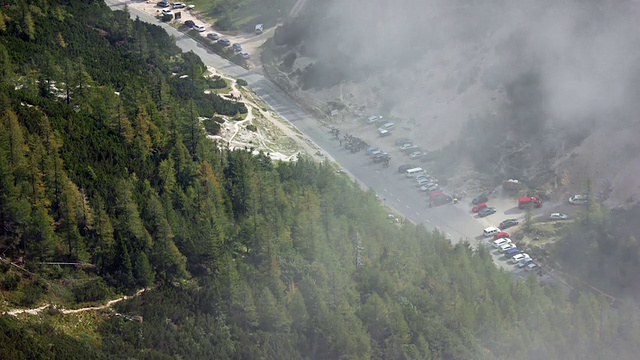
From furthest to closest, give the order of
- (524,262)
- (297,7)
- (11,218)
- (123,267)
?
(297,7)
(524,262)
(123,267)
(11,218)

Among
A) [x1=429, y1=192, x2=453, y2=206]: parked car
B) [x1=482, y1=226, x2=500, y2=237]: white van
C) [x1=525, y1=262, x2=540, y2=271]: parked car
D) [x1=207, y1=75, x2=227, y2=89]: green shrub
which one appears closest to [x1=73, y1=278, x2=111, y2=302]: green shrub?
[x1=525, y1=262, x2=540, y2=271]: parked car

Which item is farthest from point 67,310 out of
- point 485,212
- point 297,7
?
point 297,7

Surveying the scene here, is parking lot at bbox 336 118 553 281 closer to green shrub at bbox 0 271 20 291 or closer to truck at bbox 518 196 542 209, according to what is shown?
truck at bbox 518 196 542 209

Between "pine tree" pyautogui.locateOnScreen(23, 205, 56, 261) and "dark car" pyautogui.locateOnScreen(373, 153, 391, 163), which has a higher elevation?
"dark car" pyautogui.locateOnScreen(373, 153, 391, 163)

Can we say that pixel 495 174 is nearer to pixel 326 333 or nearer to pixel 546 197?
pixel 546 197

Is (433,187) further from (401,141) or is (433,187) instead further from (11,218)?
(11,218)

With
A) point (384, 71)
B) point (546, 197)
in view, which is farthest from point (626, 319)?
point (384, 71)

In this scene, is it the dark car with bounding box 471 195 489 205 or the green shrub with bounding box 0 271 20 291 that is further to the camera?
the dark car with bounding box 471 195 489 205

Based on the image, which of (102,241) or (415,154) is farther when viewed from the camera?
(415,154)
